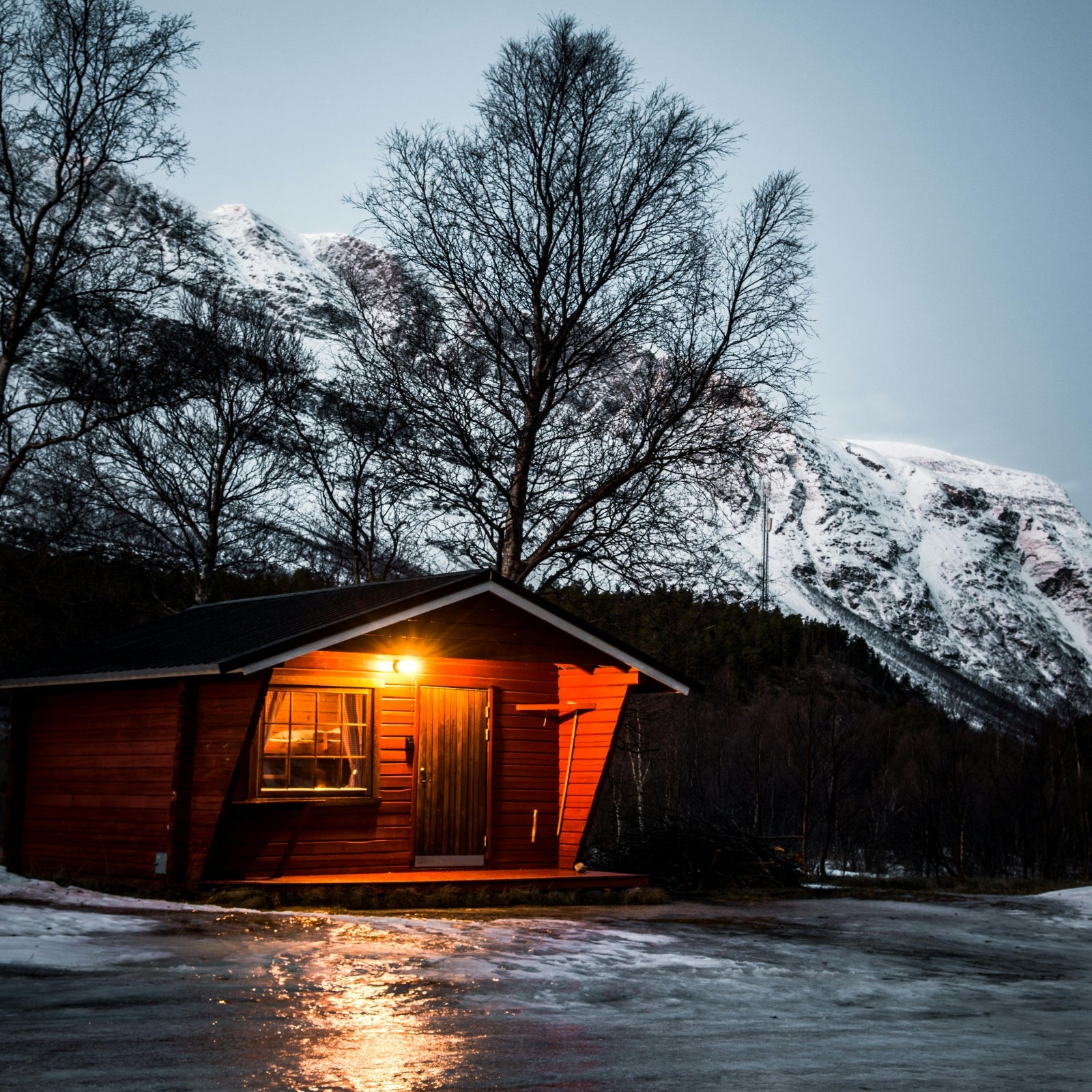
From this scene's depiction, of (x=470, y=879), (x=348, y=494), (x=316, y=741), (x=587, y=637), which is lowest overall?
(x=470, y=879)

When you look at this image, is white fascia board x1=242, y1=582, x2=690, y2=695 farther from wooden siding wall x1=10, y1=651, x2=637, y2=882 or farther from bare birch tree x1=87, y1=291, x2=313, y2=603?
bare birch tree x1=87, y1=291, x2=313, y2=603

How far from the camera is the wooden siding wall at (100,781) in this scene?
13.2 metres

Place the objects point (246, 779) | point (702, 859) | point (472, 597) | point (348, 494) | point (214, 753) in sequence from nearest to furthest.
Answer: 1. point (214, 753)
2. point (246, 779)
3. point (472, 597)
4. point (702, 859)
5. point (348, 494)

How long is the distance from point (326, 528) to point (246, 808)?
17.5m

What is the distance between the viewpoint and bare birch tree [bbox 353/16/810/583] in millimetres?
19781

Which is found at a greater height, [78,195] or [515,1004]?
[78,195]

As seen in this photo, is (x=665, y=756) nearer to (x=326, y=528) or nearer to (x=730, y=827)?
(x=326, y=528)

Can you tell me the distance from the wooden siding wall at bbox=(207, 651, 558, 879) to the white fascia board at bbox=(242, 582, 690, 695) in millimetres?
664

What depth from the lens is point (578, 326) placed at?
20.2 metres

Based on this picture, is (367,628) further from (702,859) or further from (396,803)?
(702,859)

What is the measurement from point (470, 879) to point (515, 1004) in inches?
255

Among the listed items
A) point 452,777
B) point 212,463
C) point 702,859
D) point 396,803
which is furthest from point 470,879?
point 212,463

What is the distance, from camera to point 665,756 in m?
52.9

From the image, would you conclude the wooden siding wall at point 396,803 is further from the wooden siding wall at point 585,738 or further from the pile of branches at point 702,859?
the pile of branches at point 702,859
